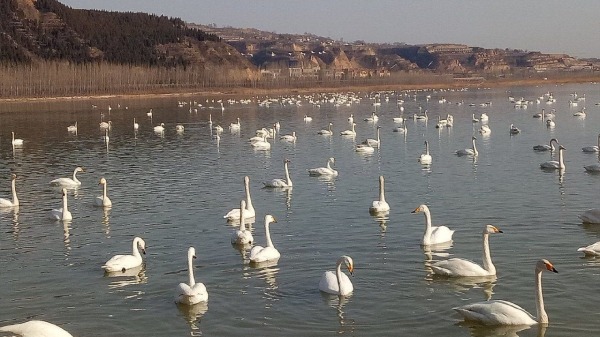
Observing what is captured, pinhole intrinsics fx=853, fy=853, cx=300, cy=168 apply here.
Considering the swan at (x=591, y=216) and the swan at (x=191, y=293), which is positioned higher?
the swan at (x=591, y=216)

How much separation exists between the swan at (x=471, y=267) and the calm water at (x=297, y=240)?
19 centimetres

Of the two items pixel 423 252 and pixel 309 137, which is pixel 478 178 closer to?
pixel 423 252

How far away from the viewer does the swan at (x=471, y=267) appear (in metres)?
14.7

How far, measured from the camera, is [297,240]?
18703 millimetres

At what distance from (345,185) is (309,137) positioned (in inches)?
836

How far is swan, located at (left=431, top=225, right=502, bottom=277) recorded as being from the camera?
14.7 meters

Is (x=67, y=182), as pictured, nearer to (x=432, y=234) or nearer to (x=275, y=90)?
(x=432, y=234)

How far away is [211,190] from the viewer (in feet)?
89.6

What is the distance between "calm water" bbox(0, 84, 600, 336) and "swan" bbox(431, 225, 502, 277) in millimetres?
188

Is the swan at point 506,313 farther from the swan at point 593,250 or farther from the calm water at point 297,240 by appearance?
the swan at point 593,250

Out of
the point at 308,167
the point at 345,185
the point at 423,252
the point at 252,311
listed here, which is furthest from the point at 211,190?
the point at 252,311

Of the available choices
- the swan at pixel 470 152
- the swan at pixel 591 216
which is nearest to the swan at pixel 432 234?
the swan at pixel 591 216

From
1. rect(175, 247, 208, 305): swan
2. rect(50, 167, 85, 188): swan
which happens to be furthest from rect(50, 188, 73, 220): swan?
rect(175, 247, 208, 305): swan

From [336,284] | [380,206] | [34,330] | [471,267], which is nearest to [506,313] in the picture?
[471,267]
